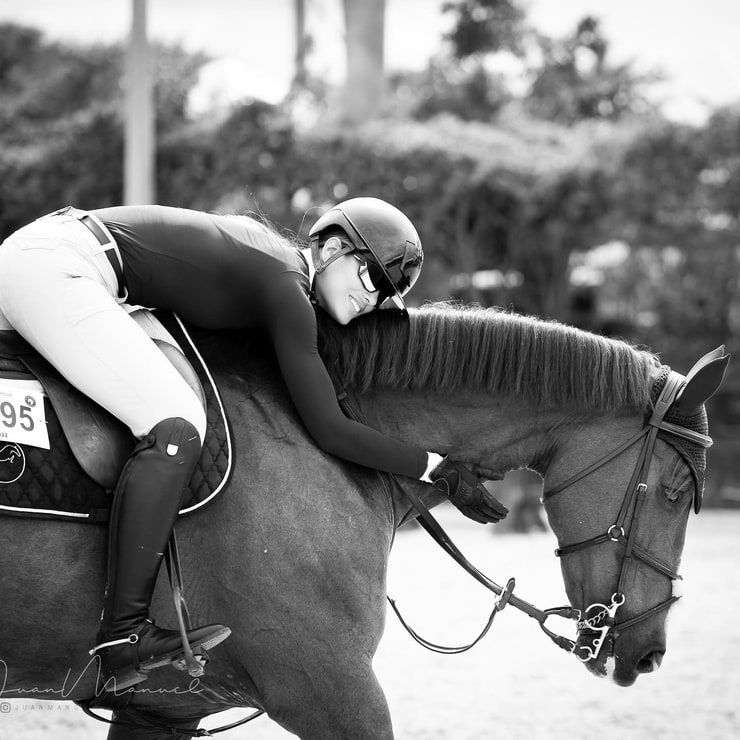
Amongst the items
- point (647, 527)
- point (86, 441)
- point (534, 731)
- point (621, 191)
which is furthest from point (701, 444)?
point (621, 191)

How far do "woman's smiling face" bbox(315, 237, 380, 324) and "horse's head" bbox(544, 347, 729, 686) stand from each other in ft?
2.93

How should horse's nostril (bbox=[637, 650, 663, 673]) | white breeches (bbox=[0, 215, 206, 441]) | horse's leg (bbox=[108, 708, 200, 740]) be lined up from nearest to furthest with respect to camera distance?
white breeches (bbox=[0, 215, 206, 441])
horse's leg (bbox=[108, 708, 200, 740])
horse's nostril (bbox=[637, 650, 663, 673])

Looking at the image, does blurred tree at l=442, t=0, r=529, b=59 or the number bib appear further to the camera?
blurred tree at l=442, t=0, r=529, b=59

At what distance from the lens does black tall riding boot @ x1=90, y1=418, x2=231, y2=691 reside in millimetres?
2865

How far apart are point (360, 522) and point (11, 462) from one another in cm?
111

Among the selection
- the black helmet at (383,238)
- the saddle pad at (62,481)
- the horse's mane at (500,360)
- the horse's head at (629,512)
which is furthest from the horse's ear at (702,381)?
the saddle pad at (62,481)

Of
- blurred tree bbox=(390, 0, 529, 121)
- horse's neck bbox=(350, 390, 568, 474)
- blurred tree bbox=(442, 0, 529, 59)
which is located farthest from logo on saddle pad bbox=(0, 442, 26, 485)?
blurred tree bbox=(442, 0, 529, 59)

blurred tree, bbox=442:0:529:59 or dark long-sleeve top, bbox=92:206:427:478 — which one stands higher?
blurred tree, bbox=442:0:529:59

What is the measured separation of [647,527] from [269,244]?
165cm

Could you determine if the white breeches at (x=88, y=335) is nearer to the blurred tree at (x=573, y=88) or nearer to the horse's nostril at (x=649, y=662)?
the horse's nostril at (x=649, y=662)

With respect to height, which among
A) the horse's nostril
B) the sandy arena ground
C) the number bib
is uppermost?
the number bib

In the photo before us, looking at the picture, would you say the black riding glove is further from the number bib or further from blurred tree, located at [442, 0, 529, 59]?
blurred tree, located at [442, 0, 529, 59]

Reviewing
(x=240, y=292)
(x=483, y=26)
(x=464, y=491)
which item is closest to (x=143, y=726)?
(x=464, y=491)

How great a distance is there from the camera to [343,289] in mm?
3350
